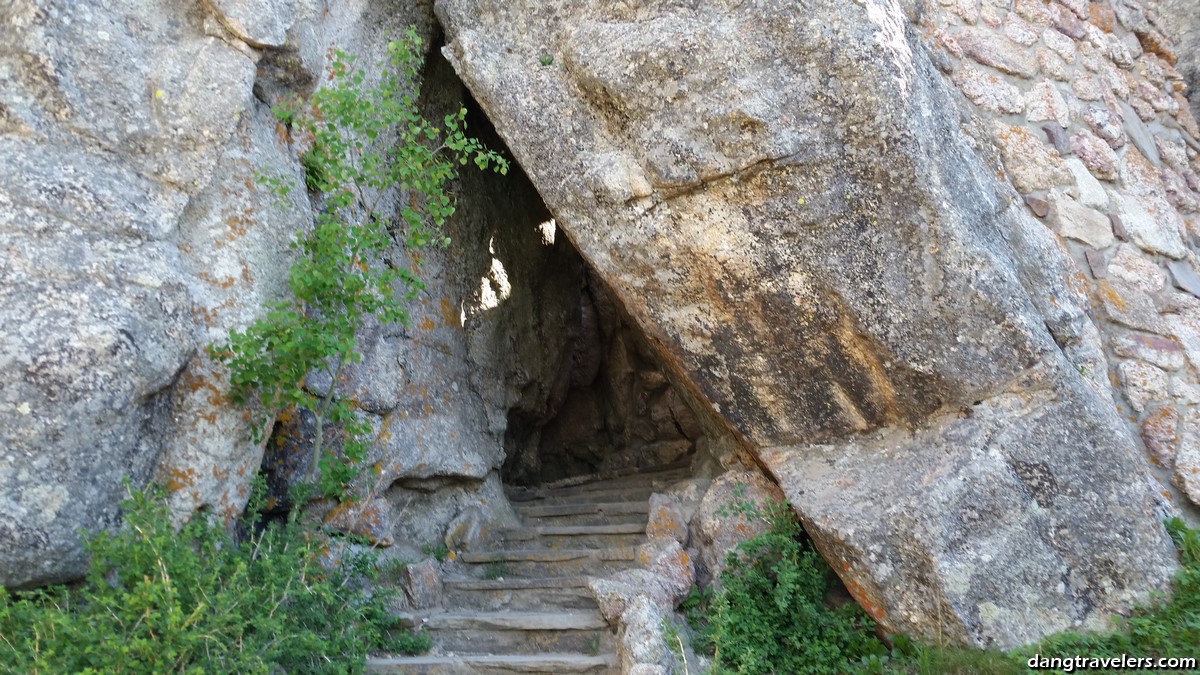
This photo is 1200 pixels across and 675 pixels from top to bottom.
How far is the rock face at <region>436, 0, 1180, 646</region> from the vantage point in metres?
3.43

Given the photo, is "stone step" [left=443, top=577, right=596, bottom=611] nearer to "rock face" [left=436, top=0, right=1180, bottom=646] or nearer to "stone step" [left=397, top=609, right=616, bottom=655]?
"stone step" [left=397, top=609, right=616, bottom=655]

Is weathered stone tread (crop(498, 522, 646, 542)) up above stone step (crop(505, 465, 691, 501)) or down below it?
below

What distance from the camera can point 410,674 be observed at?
3.68 meters

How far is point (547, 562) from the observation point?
15.6ft

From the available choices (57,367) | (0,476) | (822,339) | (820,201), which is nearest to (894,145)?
(820,201)

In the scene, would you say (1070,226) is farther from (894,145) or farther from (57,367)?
(57,367)

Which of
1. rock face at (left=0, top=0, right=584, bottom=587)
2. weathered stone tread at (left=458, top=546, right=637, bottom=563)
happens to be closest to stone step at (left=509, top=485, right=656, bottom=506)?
weathered stone tread at (left=458, top=546, right=637, bottom=563)

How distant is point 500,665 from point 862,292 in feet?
7.00

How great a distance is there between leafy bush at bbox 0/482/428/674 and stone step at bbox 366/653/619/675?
0.77 feet

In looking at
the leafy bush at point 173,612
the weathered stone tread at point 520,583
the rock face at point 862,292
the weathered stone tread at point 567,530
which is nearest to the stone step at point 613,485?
the weathered stone tread at point 567,530

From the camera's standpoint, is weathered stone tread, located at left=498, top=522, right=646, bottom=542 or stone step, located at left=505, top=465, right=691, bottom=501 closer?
weathered stone tread, located at left=498, top=522, right=646, bottom=542

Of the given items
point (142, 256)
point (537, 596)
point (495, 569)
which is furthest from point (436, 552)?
point (142, 256)

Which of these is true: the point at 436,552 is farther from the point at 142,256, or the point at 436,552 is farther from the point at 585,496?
the point at 142,256

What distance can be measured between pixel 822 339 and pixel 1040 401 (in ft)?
2.85
